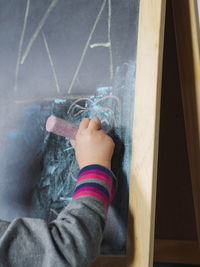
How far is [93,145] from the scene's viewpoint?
64cm

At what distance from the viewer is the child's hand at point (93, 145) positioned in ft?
2.06

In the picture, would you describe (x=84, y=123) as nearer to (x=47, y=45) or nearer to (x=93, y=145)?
(x=93, y=145)

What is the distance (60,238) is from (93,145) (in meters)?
0.19

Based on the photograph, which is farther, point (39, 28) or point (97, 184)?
point (39, 28)

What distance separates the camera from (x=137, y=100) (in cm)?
63

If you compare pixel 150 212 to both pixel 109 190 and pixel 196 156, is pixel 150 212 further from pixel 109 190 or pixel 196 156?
pixel 196 156

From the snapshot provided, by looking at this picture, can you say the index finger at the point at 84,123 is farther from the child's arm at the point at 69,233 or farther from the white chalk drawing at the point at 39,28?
the white chalk drawing at the point at 39,28

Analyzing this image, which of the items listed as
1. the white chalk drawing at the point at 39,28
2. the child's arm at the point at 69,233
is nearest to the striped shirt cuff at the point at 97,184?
the child's arm at the point at 69,233

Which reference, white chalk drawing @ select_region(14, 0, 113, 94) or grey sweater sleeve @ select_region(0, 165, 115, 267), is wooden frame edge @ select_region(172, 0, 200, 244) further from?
grey sweater sleeve @ select_region(0, 165, 115, 267)

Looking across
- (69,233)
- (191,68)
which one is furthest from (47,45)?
(69,233)

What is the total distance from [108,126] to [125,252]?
24 cm

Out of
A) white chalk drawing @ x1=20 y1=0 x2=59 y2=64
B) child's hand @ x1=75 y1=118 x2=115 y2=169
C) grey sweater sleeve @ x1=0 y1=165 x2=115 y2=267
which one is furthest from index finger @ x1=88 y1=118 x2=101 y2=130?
white chalk drawing @ x1=20 y1=0 x2=59 y2=64

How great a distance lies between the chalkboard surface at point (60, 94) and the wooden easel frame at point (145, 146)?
0.02m

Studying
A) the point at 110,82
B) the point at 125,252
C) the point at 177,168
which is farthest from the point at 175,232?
the point at 110,82
